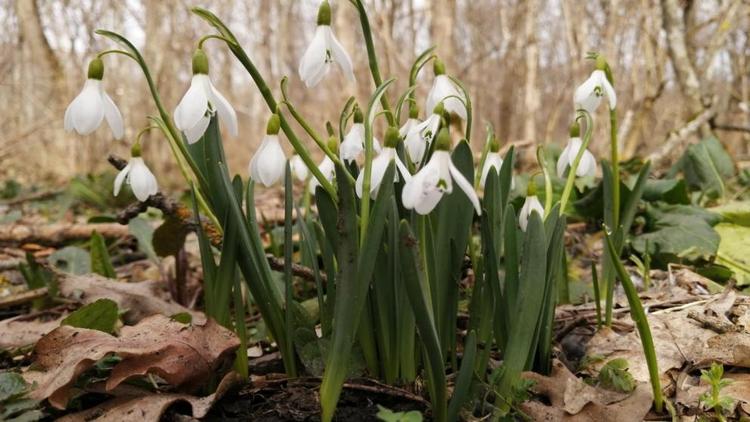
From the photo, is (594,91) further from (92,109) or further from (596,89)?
(92,109)

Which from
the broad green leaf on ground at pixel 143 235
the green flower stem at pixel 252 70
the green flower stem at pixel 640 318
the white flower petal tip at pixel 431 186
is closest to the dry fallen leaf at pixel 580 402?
the green flower stem at pixel 640 318

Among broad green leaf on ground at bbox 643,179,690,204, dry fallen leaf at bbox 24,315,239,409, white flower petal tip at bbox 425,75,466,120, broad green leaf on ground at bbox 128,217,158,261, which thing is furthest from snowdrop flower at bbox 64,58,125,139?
broad green leaf on ground at bbox 643,179,690,204

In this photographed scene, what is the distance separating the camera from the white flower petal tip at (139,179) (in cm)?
141

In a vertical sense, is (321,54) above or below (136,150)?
above

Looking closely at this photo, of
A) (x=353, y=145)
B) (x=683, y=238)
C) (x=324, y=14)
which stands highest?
(x=324, y=14)

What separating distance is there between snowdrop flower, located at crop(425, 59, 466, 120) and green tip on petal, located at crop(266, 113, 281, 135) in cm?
33

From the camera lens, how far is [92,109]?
1218 millimetres

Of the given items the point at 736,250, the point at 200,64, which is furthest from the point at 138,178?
the point at 736,250

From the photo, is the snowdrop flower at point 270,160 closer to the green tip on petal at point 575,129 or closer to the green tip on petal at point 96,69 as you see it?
the green tip on petal at point 96,69

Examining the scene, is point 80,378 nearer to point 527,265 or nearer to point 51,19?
point 527,265

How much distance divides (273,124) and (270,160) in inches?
2.9

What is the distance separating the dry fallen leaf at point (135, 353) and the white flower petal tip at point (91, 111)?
39cm

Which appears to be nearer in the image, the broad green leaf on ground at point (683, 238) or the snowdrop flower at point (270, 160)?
the snowdrop flower at point (270, 160)

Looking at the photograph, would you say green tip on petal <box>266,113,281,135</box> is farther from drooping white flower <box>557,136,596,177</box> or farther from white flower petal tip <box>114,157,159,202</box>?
drooping white flower <box>557,136,596,177</box>
